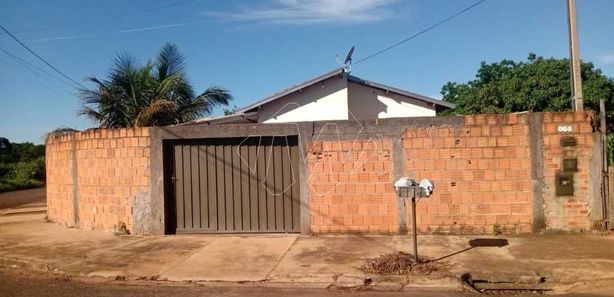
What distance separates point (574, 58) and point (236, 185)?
6917mm

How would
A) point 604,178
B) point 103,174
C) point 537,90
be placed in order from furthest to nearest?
1. point 537,90
2. point 103,174
3. point 604,178

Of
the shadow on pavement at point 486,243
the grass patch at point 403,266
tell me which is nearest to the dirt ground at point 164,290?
the grass patch at point 403,266

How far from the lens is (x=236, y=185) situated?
10.2m

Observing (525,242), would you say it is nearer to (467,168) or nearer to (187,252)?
(467,168)

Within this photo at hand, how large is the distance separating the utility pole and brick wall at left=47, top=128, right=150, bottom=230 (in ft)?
27.2

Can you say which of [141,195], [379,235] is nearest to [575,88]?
[379,235]

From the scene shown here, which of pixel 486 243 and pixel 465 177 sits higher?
pixel 465 177

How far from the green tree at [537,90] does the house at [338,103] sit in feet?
45.8

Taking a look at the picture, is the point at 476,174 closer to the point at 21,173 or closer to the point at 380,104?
the point at 380,104

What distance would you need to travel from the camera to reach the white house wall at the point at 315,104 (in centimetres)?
1675

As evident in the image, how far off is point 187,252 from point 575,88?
7681mm

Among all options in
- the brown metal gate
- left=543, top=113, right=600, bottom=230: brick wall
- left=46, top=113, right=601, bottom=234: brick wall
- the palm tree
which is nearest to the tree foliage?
the palm tree

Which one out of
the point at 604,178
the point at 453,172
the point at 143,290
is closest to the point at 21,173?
the point at 143,290

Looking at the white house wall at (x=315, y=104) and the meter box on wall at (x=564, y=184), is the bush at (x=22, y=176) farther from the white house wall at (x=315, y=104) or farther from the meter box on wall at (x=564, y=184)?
the meter box on wall at (x=564, y=184)
